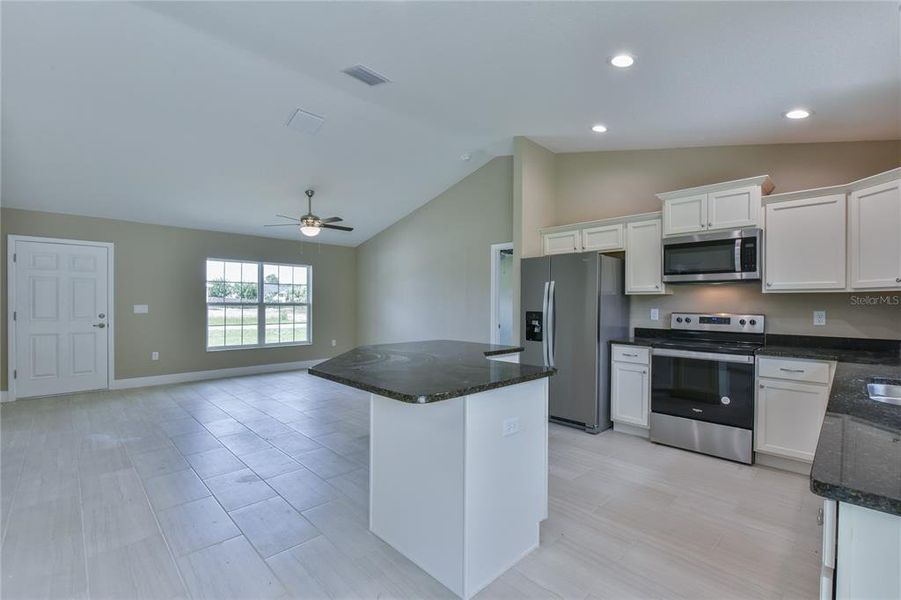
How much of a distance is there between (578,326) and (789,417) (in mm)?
1692

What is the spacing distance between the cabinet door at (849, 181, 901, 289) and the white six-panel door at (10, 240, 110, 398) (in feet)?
26.3

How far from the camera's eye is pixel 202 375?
21.1 ft

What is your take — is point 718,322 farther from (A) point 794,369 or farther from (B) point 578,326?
(B) point 578,326

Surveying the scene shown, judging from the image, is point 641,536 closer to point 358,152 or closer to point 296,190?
point 358,152

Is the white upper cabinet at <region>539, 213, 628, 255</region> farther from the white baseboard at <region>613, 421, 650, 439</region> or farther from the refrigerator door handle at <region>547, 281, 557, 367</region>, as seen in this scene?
the white baseboard at <region>613, 421, 650, 439</region>

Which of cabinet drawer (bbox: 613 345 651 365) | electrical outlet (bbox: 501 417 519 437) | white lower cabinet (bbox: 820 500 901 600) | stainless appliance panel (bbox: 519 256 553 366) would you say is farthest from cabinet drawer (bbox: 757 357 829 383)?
white lower cabinet (bbox: 820 500 901 600)

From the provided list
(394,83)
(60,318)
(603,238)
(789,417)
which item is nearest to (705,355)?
(789,417)

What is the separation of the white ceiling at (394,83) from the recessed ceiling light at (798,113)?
60 mm

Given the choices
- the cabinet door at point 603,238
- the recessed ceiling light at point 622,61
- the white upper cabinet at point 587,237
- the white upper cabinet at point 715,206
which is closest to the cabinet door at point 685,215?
the white upper cabinet at point 715,206

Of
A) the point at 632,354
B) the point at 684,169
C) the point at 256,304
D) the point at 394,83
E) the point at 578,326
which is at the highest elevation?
the point at 394,83

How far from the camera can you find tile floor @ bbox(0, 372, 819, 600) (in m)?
1.84

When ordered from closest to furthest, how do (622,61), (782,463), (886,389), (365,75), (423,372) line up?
(886,389)
(423,372)
(622,61)
(782,463)
(365,75)

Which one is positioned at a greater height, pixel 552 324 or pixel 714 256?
pixel 714 256

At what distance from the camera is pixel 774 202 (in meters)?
3.23
